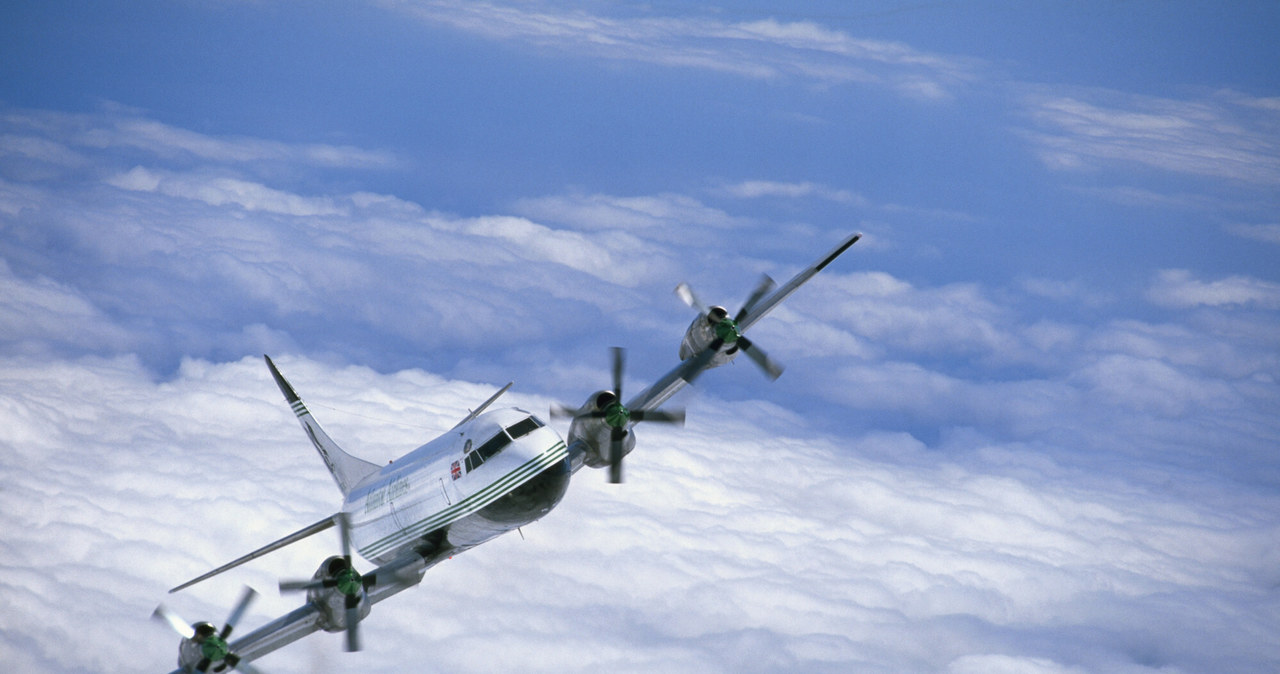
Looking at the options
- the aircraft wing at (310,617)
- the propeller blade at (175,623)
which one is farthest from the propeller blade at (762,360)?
the propeller blade at (175,623)

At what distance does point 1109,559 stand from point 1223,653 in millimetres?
29892

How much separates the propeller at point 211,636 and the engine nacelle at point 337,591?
2.42m

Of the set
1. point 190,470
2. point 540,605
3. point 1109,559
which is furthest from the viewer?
point 1109,559

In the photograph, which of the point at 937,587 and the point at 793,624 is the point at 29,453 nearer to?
the point at 793,624

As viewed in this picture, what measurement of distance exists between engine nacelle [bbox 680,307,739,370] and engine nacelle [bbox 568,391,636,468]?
6.29 meters

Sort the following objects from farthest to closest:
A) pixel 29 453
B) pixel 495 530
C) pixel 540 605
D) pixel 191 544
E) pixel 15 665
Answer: pixel 29 453, pixel 540 605, pixel 191 544, pixel 15 665, pixel 495 530

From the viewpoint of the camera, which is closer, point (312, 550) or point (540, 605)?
point (312, 550)

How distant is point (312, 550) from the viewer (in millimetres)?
131500

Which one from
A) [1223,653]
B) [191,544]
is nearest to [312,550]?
[191,544]

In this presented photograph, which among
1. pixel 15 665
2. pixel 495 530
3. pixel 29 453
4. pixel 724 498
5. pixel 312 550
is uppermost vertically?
pixel 29 453

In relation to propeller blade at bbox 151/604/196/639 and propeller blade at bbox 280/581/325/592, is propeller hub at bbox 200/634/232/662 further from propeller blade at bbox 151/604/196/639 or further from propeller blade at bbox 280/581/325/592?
propeller blade at bbox 280/581/325/592

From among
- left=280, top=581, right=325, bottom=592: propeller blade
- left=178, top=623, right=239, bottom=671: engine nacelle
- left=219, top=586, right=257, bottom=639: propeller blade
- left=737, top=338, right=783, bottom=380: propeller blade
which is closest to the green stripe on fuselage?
left=280, top=581, right=325, bottom=592: propeller blade

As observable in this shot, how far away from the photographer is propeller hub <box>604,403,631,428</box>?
3900 centimetres

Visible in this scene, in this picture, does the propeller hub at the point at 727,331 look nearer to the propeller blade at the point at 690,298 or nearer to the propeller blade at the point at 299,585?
the propeller blade at the point at 690,298
